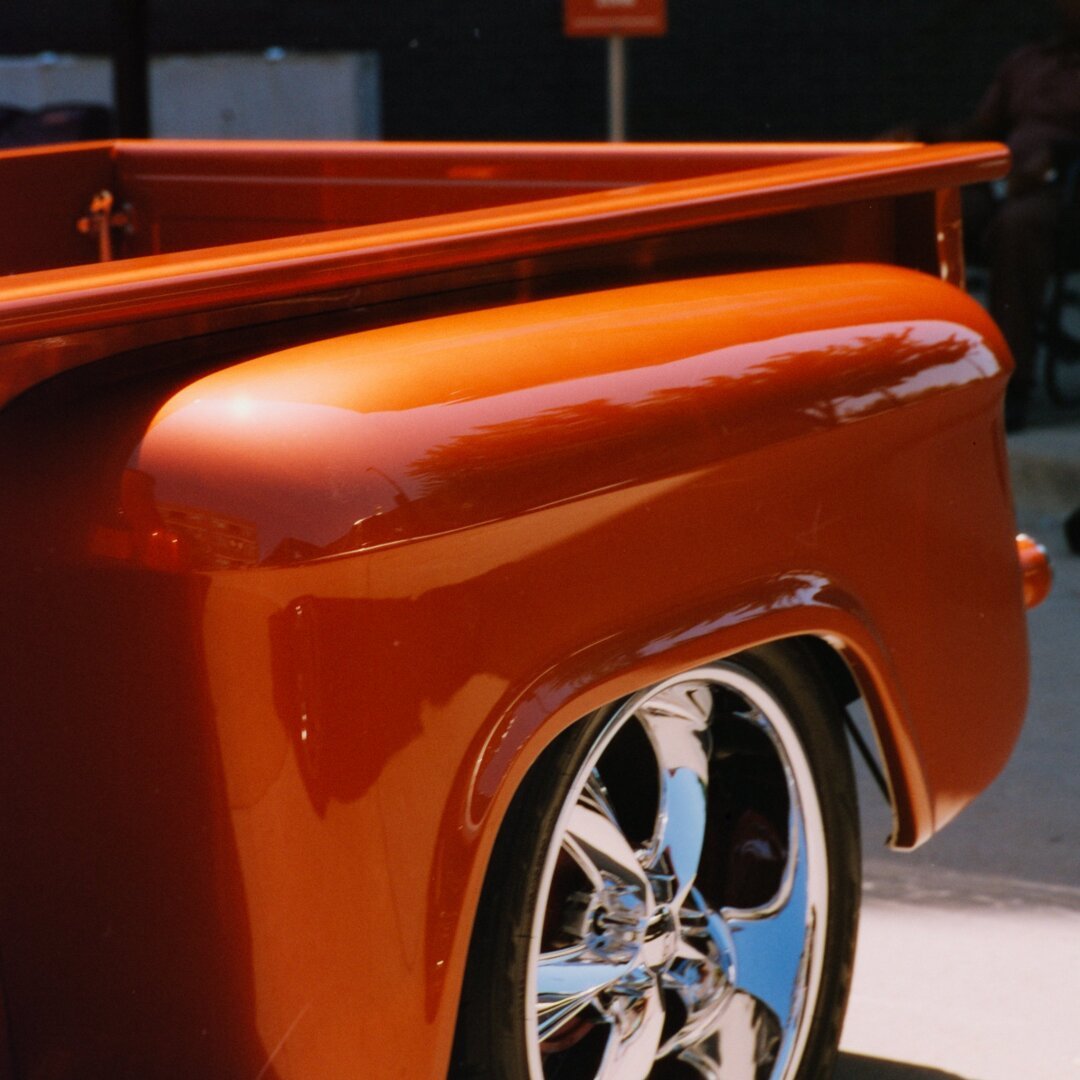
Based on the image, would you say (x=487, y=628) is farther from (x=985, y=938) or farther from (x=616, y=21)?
(x=616, y=21)

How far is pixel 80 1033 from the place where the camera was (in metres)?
1.38

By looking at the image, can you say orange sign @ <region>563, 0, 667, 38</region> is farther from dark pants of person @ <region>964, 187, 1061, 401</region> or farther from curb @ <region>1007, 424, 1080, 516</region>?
curb @ <region>1007, 424, 1080, 516</region>

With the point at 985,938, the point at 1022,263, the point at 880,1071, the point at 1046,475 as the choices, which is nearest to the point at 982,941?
the point at 985,938

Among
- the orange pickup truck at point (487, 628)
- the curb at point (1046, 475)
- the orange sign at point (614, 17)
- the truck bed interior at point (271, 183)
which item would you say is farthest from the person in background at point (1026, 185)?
the orange pickup truck at point (487, 628)

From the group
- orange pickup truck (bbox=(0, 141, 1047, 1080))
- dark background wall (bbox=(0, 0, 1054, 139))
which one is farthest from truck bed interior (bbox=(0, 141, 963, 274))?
dark background wall (bbox=(0, 0, 1054, 139))

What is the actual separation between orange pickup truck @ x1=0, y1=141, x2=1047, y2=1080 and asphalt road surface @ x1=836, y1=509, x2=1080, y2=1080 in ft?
1.34

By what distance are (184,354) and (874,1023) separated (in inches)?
63.1

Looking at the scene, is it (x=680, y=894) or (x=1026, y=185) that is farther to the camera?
(x=1026, y=185)

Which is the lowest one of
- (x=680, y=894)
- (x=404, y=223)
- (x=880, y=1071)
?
(x=880, y=1071)

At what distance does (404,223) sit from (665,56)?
30.6 feet

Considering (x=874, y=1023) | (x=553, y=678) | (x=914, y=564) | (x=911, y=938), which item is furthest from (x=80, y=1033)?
(x=911, y=938)

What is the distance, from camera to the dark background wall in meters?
10.2

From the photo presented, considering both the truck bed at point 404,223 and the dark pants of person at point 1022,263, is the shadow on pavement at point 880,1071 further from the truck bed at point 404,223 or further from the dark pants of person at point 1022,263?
the dark pants of person at point 1022,263

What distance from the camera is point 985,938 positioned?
2797mm
